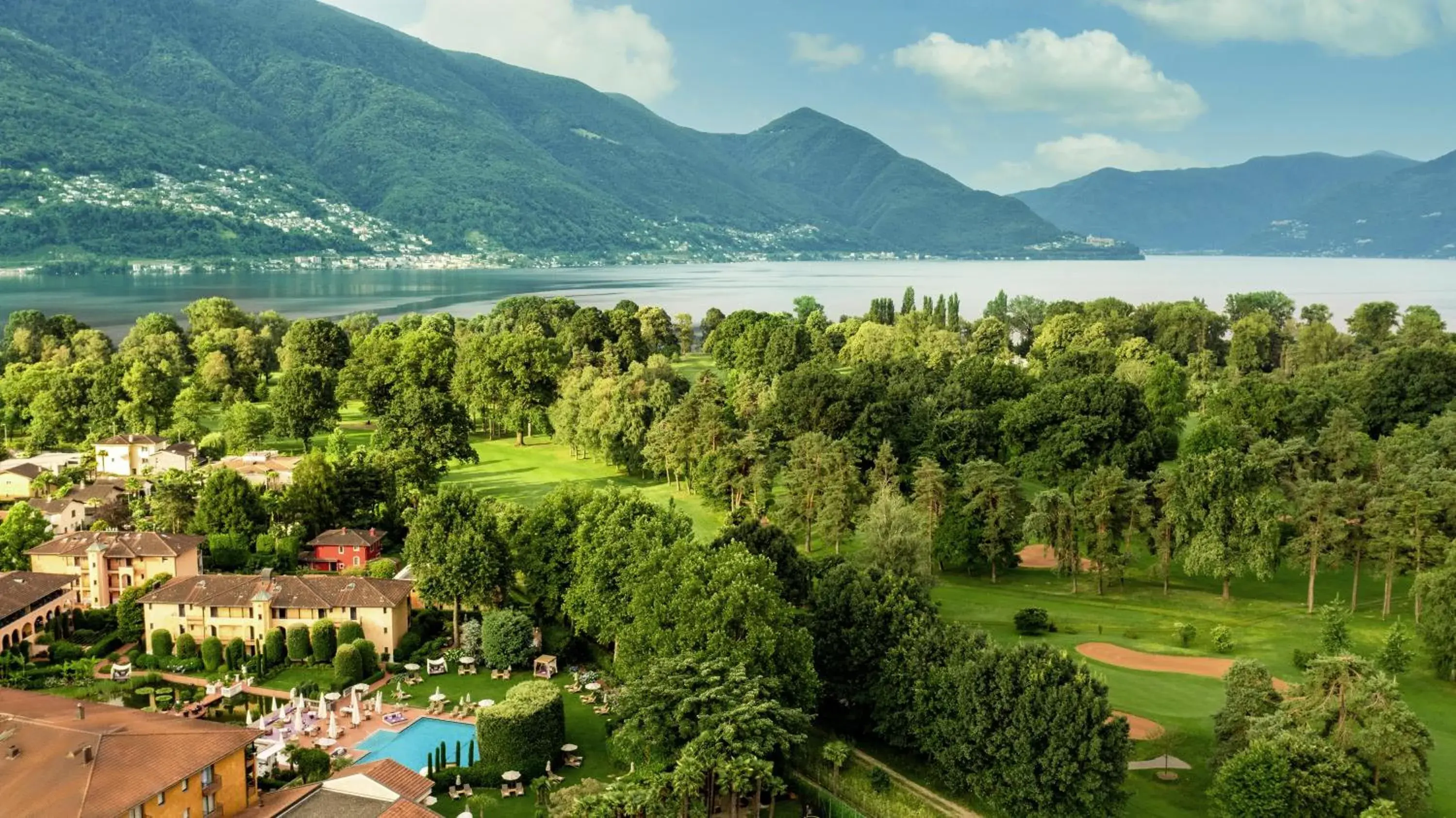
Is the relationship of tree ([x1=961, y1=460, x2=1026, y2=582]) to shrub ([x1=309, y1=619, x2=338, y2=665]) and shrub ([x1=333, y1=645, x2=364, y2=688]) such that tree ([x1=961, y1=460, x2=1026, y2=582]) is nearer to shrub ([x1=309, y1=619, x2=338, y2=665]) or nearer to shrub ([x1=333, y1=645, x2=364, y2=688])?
shrub ([x1=333, y1=645, x2=364, y2=688])

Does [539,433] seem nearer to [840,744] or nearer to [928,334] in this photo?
[928,334]

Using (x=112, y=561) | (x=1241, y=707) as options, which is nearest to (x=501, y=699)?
(x=112, y=561)

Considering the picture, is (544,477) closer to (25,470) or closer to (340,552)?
(340,552)

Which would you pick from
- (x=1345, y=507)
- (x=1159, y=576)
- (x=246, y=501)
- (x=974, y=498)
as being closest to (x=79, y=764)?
(x=246, y=501)

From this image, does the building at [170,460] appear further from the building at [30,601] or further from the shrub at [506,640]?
the shrub at [506,640]

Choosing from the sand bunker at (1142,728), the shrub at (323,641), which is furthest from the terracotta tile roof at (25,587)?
the sand bunker at (1142,728)

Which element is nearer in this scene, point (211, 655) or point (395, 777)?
point (395, 777)
